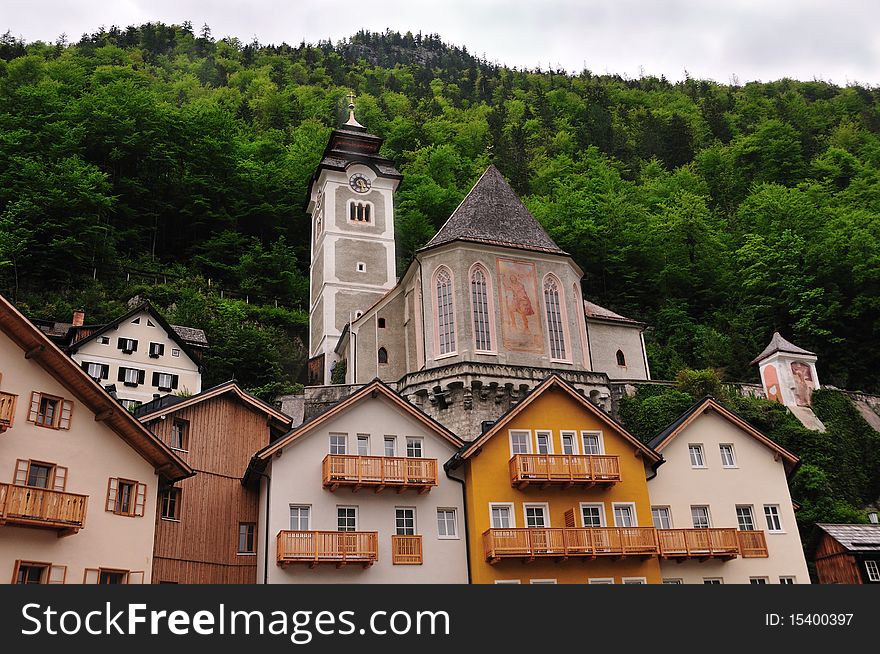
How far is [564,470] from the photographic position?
2772cm

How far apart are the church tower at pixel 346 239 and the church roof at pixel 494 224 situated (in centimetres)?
1430

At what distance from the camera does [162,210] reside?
71.3 metres

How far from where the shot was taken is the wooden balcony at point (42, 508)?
20.9 m

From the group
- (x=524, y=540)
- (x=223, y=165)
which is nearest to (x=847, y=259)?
(x=524, y=540)

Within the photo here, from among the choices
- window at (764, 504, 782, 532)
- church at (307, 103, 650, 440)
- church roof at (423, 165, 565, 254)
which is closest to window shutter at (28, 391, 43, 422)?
church at (307, 103, 650, 440)

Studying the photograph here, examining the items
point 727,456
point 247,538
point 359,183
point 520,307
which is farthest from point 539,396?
point 359,183

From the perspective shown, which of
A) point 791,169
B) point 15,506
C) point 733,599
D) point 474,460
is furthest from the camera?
point 791,169

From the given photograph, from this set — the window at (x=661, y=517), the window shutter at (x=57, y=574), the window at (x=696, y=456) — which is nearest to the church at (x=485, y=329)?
the window at (x=696, y=456)

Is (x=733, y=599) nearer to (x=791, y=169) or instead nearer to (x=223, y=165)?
(x=223, y=165)

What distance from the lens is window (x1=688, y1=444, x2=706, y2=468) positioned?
98.3ft

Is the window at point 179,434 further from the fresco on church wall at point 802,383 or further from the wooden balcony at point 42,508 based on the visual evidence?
the fresco on church wall at point 802,383

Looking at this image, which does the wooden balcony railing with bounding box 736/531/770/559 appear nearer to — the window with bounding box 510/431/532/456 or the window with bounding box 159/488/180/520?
the window with bounding box 510/431/532/456

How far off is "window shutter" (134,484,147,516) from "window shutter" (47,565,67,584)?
2.91m

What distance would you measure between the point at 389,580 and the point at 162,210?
175 feet
